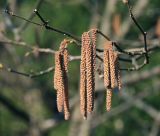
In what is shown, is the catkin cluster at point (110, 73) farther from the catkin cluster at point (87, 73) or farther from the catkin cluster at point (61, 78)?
the catkin cluster at point (61, 78)

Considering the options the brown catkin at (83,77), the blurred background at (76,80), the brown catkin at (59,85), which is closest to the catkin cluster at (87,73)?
the brown catkin at (83,77)

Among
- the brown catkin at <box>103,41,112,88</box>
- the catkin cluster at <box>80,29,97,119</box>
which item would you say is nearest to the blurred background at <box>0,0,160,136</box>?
the brown catkin at <box>103,41,112,88</box>

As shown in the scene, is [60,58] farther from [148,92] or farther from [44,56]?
[44,56]

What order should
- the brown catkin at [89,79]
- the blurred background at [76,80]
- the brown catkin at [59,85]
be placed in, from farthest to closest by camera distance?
1. the blurred background at [76,80]
2. the brown catkin at [59,85]
3. the brown catkin at [89,79]

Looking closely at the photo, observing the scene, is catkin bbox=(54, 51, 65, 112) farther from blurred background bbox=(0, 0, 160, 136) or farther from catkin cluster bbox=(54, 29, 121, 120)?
blurred background bbox=(0, 0, 160, 136)

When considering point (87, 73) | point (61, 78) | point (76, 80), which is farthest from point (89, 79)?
point (76, 80)
